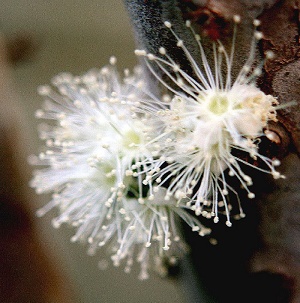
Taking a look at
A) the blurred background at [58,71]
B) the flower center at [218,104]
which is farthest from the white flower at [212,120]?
the blurred background at [58,71]

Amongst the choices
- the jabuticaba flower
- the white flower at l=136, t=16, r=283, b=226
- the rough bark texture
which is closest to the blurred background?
the jabuticaba flower

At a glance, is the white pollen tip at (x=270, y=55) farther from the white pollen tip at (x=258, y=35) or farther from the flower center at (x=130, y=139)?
the flower center at (x=130, y=139)

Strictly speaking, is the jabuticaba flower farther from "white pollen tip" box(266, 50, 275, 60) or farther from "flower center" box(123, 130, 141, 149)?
"white pollen tip" box(266, 50, 275, 60)

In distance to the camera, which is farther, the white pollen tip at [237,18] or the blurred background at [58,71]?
the blurred background at [58,71]

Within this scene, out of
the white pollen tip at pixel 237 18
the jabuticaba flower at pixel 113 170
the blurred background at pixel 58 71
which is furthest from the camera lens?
the blurred background at pixel 58 71

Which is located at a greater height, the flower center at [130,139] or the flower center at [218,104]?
the flower center at [130,139]

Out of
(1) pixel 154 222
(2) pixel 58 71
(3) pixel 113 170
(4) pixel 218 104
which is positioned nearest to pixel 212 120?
(4) pixel 218 104

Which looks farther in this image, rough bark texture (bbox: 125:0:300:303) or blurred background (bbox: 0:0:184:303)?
blurred background (bbox: 0:0:184:303)

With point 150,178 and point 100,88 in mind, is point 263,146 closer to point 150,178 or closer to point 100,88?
point 150,178

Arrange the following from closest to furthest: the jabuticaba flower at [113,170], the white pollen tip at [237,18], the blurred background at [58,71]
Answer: the white pollen tip at [237,18], the jabuticaba flower at [113,170], the blurred background at [58,71]
